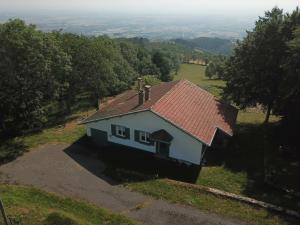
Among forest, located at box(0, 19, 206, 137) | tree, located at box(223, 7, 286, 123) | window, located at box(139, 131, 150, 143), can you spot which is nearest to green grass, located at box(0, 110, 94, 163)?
forest, located at box(0, 19, 206, 137)

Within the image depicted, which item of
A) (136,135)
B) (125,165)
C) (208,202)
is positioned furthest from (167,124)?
(208,202)

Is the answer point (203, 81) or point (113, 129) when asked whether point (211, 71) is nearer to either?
point (203, 81)

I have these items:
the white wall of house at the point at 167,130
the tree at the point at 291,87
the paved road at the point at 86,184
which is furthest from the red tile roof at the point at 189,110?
the tree at the point at 291,87

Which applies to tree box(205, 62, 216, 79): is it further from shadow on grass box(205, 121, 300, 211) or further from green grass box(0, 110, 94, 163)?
green grass box(0, 110, 94, 163)

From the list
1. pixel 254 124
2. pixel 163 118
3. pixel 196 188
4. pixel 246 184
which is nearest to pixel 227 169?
pixel 246 184

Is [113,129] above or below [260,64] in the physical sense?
below

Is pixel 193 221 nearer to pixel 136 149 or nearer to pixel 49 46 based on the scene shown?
pixel 136 149

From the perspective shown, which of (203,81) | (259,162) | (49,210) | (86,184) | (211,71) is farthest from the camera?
(211,71)
